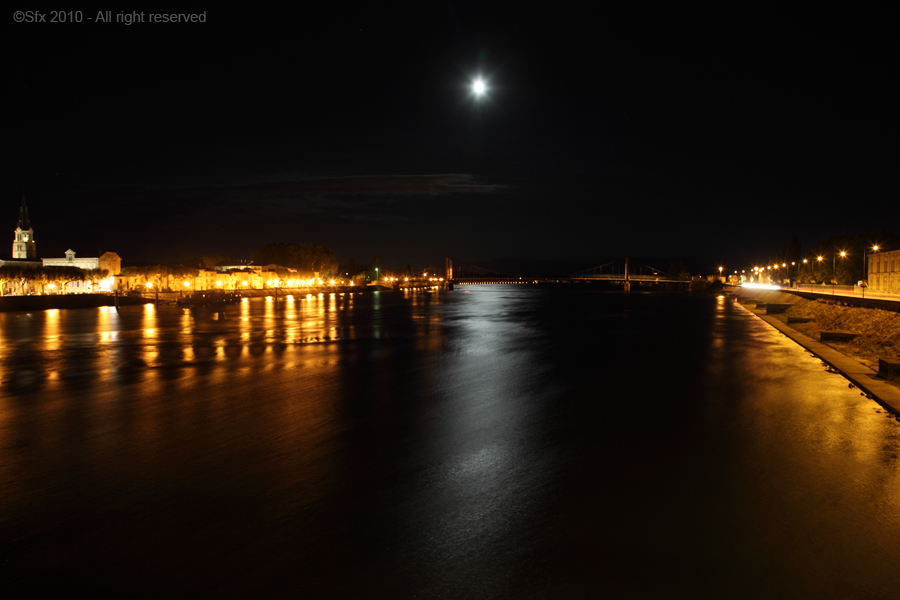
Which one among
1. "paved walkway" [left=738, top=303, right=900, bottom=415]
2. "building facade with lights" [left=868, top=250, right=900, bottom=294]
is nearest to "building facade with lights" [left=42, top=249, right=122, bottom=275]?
"paved walkway" [left=738, top=303, right=900, bottom=415]

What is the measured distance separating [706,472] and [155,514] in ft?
20.9

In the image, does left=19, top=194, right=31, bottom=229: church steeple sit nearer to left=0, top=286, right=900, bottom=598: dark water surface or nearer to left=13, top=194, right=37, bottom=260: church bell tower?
left=13, top=194, right=37, bottom=260: church bell tower

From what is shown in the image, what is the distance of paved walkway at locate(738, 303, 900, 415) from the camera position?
11220 mm

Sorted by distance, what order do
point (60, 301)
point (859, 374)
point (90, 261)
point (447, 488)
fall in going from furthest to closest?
1. point (90, 261)
2. point (60, 301)
3. point (859, 374)
4. point (447, 488)

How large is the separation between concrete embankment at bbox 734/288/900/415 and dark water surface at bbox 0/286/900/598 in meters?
0.57

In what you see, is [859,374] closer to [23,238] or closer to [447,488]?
[447,488]

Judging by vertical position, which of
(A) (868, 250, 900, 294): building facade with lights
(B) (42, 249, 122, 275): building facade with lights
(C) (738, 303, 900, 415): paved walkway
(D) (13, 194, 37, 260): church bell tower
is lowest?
(C) (738, 303, 900, 415): paved walkway

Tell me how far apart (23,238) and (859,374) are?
133m

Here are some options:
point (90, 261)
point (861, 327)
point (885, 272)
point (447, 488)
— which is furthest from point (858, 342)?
point (90, 261)

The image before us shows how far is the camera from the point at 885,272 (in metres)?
59.1

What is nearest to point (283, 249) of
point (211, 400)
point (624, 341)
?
point (624, 341)

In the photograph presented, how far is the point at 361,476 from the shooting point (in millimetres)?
7148

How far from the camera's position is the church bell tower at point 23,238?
10912cm

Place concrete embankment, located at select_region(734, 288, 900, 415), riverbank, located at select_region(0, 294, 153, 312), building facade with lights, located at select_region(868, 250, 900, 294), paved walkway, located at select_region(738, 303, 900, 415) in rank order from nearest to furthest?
1. paved walkway, located at select_region(738, 303, 900, 415)
2. concrete embankment, located at select_region(734, 288, 900, 415)
3. riverbank, located at select_region(0, 294, 153, 312)
4. building facade with lights, located at select_region(868, 250, 900, 294)
